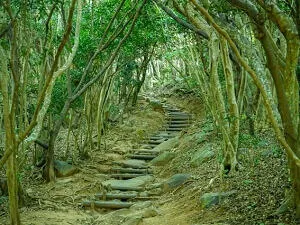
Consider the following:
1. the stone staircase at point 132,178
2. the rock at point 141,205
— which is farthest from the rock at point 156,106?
the rock at point 141,205

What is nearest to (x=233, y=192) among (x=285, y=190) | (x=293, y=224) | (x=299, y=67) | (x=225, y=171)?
(x=225, y=171)

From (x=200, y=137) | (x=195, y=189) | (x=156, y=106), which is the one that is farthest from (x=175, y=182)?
(x=156, y=106)

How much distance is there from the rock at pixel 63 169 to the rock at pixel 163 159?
8.82ft

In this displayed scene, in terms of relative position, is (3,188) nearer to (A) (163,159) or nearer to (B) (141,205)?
(B) (141,205)

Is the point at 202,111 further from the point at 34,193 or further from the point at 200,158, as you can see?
the point at 34,193

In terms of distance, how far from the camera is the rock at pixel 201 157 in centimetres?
1048

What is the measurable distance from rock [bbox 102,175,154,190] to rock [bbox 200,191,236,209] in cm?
318

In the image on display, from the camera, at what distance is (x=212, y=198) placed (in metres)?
7.20

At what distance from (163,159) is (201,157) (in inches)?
91.1

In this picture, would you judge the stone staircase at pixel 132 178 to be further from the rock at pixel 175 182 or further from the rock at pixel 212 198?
the rock at pixel 212 198

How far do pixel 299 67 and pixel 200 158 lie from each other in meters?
3.83

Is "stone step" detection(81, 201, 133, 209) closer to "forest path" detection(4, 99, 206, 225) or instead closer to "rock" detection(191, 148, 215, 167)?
"forest path" detection(4, 99, 206, 225)

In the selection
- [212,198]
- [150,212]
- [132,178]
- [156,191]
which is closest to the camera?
[212,198]

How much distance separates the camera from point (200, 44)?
34.9 ft
